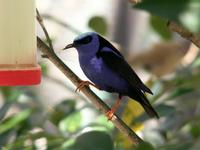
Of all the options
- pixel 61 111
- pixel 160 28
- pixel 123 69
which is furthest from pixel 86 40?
pixel 160 28

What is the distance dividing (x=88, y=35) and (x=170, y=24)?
0.97ft

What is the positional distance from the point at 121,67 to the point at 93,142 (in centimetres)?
19

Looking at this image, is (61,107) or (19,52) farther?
(61,107)

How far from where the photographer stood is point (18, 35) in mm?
851

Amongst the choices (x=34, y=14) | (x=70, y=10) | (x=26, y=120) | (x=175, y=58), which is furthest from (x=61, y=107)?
(x=70, y=10)

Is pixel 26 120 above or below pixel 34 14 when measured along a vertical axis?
below

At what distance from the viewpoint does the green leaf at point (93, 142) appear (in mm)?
803

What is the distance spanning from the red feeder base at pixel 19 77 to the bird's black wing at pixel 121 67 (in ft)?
0.67

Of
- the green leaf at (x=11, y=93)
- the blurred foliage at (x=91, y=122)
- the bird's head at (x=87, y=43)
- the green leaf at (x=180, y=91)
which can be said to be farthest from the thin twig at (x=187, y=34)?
the green leaf at (x=11, y=93)

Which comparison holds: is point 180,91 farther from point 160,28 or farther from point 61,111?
point 160,28

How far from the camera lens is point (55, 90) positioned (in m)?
2.73

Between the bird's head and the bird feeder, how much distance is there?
0.58ft

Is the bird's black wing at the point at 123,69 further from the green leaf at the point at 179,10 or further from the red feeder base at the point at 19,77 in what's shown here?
the green leaf at the point at 179,10

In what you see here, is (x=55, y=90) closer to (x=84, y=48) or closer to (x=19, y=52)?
(x=84, y=48)
